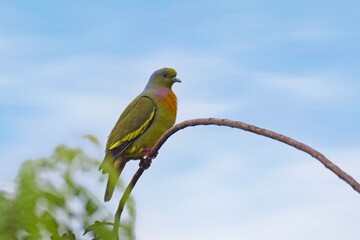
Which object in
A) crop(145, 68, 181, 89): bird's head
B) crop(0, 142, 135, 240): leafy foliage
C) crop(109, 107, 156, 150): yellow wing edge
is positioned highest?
crop(145, 68, 181, 89): bird's head

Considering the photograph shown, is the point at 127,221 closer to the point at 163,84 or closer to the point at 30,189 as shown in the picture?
the point at 30,189

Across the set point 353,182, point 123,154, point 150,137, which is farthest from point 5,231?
point 150,137

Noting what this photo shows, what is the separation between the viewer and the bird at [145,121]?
4.15 meters

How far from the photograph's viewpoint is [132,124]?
4.51m

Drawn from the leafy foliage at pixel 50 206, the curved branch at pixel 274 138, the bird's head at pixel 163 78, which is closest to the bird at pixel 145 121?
the bird's head at pixel 163 78

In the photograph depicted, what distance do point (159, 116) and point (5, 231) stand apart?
3.99 m

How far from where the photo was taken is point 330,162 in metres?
1.28

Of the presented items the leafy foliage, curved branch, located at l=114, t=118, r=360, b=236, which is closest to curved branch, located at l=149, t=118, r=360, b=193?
curved branch, located at l=114, t=118, r=360, b=236

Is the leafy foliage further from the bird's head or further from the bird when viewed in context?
the bird's head

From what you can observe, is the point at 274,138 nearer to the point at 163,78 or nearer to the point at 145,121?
the point at 145,121

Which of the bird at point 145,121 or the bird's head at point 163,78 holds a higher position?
the bird's head at point 163,78

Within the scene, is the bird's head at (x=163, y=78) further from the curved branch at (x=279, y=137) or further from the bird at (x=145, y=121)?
the curved branch at (x=279, y=137)

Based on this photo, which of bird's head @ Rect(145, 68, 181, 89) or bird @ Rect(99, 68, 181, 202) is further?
bird's head @ Rect(145, 68, 181, 89)

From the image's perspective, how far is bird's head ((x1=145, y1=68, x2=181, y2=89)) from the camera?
4.80m
